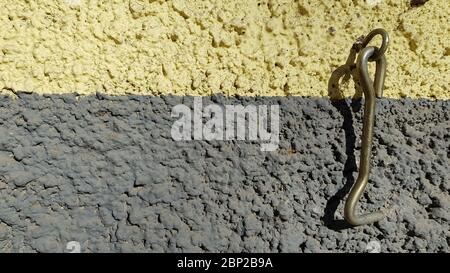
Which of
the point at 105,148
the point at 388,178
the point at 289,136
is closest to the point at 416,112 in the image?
the point at 388,178

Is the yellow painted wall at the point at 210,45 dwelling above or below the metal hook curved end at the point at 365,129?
above

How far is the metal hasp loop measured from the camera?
804mm

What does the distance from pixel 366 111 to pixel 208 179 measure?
34 cm

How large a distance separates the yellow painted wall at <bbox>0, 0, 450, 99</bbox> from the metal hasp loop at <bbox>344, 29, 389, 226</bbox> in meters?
0.06

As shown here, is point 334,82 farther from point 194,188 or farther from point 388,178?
point 194,188

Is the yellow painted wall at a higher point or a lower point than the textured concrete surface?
higher

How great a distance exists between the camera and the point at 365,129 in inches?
32.4

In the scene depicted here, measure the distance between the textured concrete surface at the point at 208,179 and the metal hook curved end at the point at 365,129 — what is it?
5 cm

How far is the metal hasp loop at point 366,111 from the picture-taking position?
0.80 m

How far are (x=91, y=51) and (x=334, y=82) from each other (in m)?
0.49

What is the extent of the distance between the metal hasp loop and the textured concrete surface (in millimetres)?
53

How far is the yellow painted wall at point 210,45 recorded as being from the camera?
743 millimetres

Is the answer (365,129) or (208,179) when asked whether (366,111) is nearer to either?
(365,129)

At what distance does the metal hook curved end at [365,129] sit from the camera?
805mm
